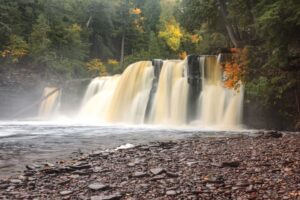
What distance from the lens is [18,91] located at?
3061cm

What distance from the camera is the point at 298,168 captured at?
19.1 ft

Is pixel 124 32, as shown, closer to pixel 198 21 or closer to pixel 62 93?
pixel 62 93

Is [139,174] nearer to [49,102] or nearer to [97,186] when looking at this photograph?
[97,186]

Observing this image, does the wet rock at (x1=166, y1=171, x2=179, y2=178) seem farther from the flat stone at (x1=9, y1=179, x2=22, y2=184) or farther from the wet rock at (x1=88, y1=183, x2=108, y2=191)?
the flat stone at (x1=9, y1=179, x2=22, y2=184)

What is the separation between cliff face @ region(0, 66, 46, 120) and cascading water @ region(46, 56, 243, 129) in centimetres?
822

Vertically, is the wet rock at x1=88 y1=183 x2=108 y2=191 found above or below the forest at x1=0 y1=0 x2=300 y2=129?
below

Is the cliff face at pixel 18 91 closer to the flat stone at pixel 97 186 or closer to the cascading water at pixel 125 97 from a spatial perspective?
the cascading water at pixel 125 97

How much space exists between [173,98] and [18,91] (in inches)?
650

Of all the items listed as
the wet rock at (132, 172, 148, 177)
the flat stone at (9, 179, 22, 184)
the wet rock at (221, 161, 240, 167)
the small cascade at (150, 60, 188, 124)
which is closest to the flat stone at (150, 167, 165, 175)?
the wet rock at (132, 172, 148, 177)

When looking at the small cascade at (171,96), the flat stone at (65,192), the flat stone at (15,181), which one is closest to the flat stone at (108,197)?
the flat stone at (65,192)

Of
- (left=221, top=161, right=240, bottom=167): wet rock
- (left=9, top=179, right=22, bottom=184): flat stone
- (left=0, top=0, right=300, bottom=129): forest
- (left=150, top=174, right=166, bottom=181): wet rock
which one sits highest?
(left=0, top=0, right=300, bottom=129): forest

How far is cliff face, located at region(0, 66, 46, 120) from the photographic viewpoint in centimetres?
2988

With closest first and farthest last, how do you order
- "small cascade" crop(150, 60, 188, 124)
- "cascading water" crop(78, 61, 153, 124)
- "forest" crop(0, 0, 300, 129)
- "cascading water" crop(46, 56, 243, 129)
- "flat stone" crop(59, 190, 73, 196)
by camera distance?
"flat stone" crop(59, 190, 73, 196) → "forest" crop(0, 0, 300, 129) → "cascading water" crop(46, 56, 243, 129) → "small cascade" crop(150, 60, 188, 124) → "cascading water" crop(78, 61, 153, 124)

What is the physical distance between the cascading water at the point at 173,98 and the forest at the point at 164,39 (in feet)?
3.73
